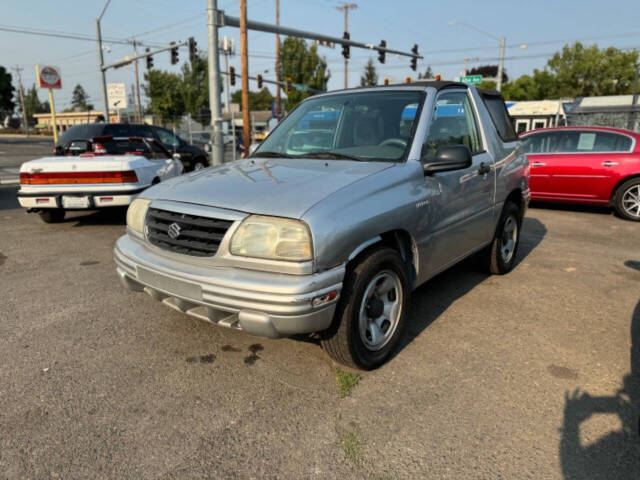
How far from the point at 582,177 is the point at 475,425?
7348 millimetres

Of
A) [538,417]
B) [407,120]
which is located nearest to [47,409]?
[538,417]

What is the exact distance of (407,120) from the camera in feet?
11.4

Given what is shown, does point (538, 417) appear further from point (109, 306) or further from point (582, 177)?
point (582, 177)

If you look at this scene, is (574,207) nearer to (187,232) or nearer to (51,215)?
(187,232)

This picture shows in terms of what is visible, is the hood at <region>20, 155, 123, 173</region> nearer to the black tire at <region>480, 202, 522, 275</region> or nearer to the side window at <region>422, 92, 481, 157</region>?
the side window at <region>422, 92, 481, 157</region>

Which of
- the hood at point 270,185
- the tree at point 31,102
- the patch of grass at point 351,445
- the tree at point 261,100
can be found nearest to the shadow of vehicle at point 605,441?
the patch of grass at point 351,445

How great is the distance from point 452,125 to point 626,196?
235 inches

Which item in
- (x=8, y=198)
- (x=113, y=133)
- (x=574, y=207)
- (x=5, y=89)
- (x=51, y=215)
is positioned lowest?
(x=574, y=207)

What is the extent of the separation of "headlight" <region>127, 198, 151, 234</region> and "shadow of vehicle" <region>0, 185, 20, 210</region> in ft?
25.1

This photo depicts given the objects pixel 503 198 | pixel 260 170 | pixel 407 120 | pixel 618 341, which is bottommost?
pixel 618 341

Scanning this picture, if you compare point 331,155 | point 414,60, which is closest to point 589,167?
point 331,155

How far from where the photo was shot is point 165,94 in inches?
2275

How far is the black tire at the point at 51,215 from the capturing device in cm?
749

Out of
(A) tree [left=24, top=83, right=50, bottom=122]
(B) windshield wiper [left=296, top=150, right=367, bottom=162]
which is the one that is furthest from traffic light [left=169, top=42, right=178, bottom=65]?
(A) tree [left=24, top=83, right=50, bottom=122]
